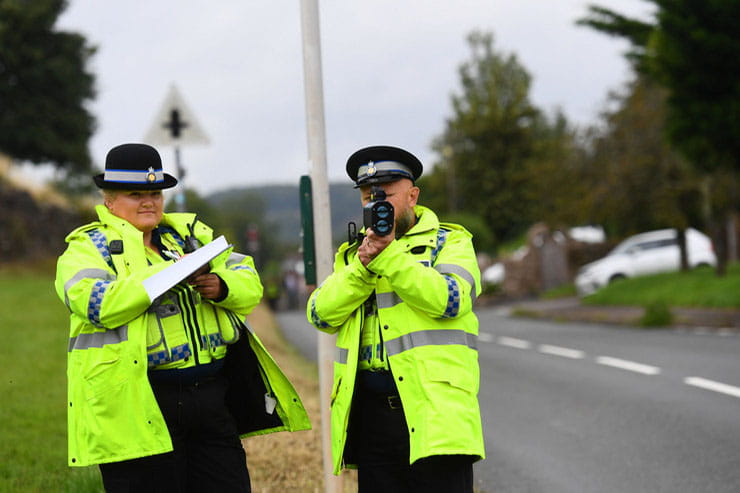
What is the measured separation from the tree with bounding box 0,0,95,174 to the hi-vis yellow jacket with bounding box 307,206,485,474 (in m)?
41.4

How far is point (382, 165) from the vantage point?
3.82 meters

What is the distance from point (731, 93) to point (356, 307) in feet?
52.2

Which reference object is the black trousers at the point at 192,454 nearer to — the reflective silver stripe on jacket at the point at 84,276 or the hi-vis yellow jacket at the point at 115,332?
the hi-vis yellow jacket at the point at 115,332

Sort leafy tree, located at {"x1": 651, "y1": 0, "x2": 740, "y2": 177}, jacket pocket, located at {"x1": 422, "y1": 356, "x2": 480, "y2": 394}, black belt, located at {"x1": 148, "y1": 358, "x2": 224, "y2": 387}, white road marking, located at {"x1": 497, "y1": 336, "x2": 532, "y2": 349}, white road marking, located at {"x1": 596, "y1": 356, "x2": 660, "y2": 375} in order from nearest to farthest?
jacket pocket, located at {"x1": 422, "y1": 356, "x2": 480, "y2": 394}, black belt, located at {"x1": 148, "y1": 358, "x2": 224, "y2": 387}, white road marking, located at {"x1": 596, "y1": 356, "x2": 660, "y2": 375}, white road marking, located at {"x1": 497, "y1": 336, "x2": 532, "y2": 349}, leafy tree, located at {"x1": 651, "y1": 0, "x2": 740, "y2": 177}

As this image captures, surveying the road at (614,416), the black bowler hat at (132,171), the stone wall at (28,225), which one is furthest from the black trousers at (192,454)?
the stone wall at (28,225)

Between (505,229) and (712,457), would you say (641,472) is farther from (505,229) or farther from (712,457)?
(505,229)

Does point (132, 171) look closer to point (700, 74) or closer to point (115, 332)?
point (115, 332)

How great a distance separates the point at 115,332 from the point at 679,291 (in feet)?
69.8

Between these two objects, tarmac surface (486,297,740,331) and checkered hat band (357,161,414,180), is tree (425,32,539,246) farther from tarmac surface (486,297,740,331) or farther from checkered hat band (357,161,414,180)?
checkered hat band (357,161,414,180)

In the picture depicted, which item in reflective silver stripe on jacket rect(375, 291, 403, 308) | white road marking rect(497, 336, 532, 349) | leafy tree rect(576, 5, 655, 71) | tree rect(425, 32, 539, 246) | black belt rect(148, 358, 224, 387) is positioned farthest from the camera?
tree rect(425, 32, 539, 246)

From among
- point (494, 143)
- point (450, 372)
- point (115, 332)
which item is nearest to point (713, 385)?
point (450, 372)

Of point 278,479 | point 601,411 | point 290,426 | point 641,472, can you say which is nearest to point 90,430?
point 290,426

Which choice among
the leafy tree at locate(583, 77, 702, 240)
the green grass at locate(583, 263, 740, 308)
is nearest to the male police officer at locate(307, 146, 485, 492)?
the green grass at locate(583, 263, 740, 308)

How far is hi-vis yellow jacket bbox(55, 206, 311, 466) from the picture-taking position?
3.67m
